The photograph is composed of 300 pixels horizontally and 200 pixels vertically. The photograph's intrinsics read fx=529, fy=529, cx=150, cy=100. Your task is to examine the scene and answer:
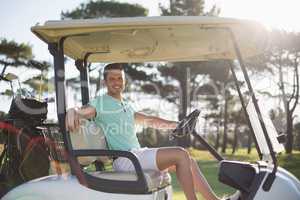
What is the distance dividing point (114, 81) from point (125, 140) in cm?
46

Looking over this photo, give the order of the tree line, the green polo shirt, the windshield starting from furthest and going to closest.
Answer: the tree line → the green polo shirt → the windshield

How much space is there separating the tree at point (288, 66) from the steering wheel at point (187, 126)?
867 inches

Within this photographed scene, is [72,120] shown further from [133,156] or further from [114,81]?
[114,81]

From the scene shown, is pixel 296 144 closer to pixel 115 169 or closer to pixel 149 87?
pixel 149 87

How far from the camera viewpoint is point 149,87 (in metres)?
29.8

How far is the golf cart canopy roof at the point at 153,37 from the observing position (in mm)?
3346

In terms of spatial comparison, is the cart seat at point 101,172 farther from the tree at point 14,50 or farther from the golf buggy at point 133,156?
the tree at point 14,50

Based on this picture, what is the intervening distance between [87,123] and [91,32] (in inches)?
29.8

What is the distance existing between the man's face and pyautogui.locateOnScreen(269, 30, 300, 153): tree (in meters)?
22.3

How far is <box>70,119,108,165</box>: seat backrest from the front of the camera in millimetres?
3561

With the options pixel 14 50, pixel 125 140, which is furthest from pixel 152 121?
pixel 14 50

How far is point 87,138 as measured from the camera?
3752 mm

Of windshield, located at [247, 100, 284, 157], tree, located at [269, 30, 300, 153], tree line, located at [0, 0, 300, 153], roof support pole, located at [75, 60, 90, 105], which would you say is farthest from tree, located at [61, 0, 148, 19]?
windshield, located at [247, 100, 284, 157]

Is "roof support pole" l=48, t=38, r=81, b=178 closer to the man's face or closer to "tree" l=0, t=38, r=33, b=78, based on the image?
the man's face
